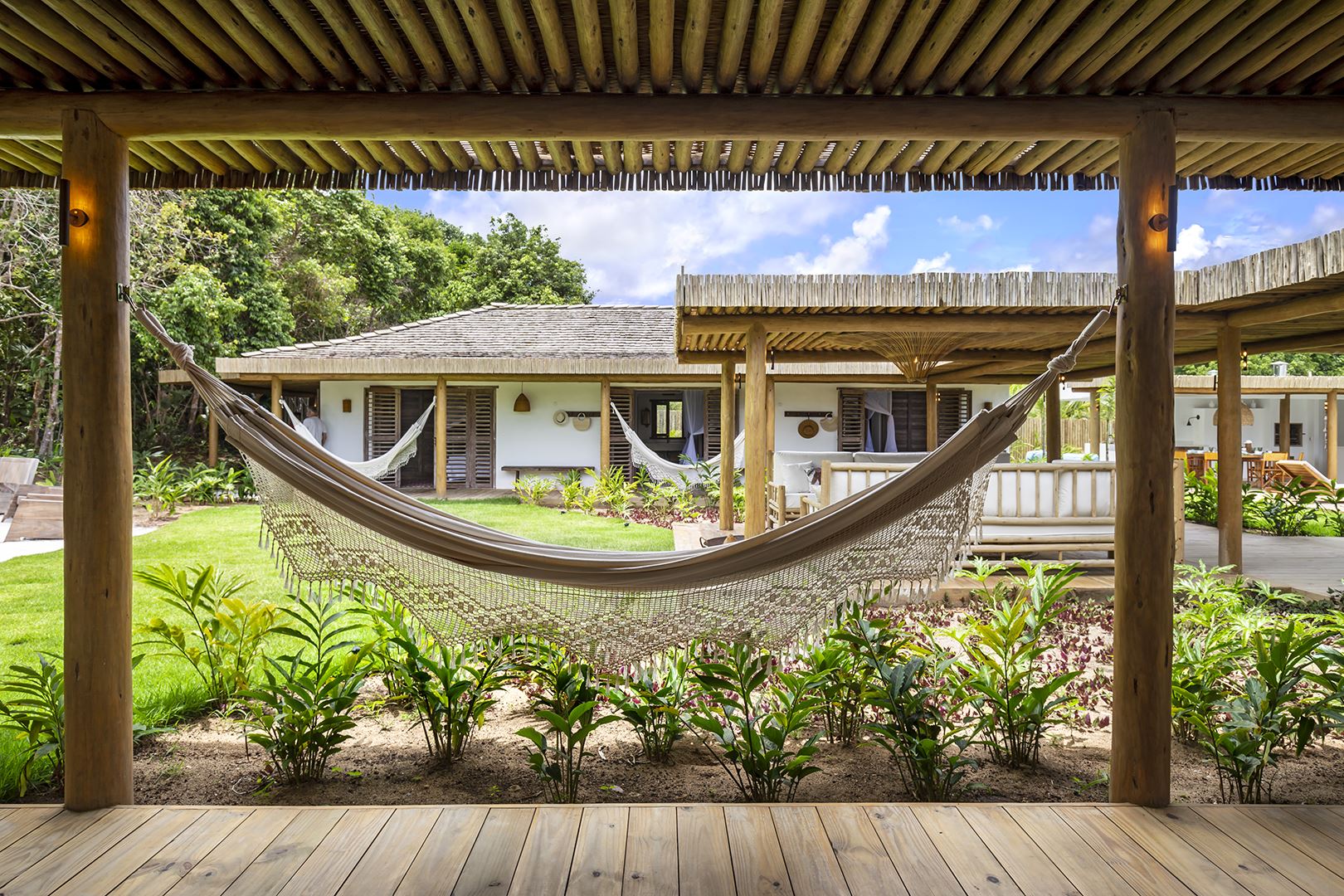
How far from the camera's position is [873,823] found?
5.91 ft

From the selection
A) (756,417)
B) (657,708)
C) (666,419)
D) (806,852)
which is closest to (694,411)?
(666,419)

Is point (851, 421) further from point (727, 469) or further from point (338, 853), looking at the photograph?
point (338, 853)

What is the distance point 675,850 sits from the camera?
1.69 metres

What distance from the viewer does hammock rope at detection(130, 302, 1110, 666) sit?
194 cm

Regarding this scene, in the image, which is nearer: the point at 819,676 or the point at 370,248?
the point at 819,676

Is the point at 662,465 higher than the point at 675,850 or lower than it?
higher

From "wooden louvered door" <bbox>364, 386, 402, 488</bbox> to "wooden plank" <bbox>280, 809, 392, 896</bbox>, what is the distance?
8.67 metres

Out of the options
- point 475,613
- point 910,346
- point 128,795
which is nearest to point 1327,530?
point 910,346

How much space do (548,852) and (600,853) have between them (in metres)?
0.11

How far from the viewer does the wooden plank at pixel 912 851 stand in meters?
1.55

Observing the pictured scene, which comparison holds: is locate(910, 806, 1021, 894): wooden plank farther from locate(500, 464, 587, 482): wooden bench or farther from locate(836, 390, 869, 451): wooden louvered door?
locate(836, 390, 869, 451): wooden louvered door

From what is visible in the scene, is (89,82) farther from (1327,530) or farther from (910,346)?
(1327,530)

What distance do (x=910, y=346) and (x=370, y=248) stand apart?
1459 cm

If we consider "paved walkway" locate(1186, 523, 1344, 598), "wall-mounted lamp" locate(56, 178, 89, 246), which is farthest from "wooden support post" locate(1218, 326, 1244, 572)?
"wall-mounted lamp" locate(56, 178, 89, 246)
